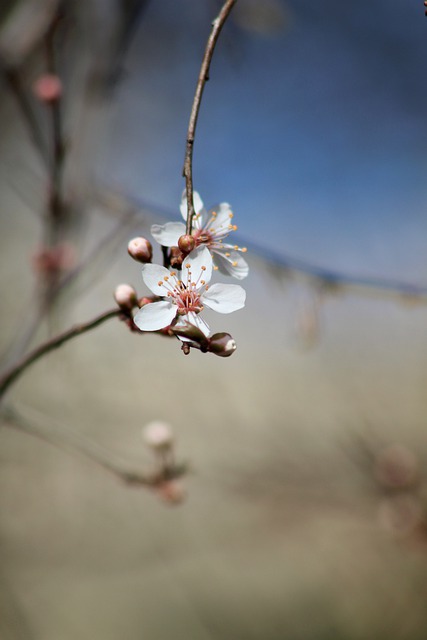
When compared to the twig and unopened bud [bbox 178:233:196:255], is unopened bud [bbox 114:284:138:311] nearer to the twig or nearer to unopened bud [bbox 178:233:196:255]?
unopened bud [bbox 178:233:196:255]

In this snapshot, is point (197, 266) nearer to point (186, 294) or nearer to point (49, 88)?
point (186, 294)

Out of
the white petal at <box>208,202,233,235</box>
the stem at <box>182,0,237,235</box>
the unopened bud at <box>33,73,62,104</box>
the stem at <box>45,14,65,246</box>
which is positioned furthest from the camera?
the unopened bud at <box>33,73,62,104</box>

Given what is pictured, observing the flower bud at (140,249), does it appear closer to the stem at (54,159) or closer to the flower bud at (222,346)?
the flower bud at (222,346)

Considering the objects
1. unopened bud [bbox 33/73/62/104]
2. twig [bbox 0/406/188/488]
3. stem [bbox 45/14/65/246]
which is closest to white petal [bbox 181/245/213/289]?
twig [bbox 0/406/188/488]

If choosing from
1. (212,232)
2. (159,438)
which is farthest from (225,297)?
(159,438)

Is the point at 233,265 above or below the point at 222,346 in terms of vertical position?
above

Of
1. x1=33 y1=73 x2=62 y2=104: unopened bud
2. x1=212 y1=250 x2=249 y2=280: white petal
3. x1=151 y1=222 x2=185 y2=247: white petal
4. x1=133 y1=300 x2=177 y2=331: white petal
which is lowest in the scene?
x1=133 y1=300 x2=177 y2=331: white petal
